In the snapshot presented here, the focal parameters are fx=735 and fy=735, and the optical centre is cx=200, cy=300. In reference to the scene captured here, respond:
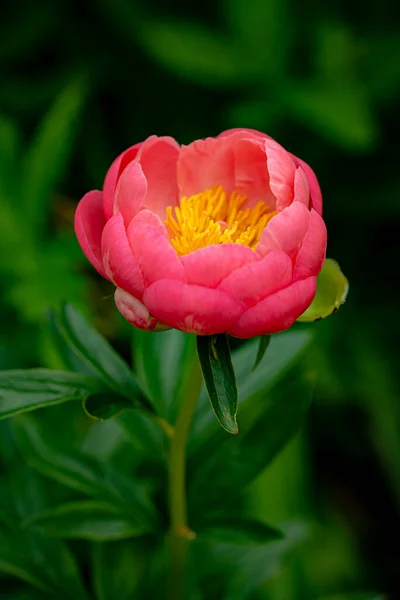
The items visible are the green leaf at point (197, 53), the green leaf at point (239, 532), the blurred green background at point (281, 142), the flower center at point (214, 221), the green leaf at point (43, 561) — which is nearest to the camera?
the flower center at point (214, 221)

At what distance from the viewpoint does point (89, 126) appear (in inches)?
74.9

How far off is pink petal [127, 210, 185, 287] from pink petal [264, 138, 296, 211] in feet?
0.38

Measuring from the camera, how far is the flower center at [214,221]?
709 millimetres

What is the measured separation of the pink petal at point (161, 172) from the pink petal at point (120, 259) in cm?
13

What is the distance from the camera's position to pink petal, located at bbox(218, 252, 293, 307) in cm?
60

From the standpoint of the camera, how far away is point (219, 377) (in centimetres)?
63

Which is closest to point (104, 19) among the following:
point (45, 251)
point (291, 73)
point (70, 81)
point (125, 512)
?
point (70, 81)

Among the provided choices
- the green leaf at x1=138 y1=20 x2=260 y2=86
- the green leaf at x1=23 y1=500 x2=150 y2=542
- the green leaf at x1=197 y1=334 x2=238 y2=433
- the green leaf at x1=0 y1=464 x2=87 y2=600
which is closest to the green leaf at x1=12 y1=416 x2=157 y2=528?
the green leaf at x1=23 y1=500 x2=150 y2=542

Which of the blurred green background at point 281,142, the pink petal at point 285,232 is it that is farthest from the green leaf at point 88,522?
the blurred green background at point 281,142

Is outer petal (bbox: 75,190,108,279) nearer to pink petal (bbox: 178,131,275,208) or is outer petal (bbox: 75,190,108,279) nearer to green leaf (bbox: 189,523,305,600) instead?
pink petal (bbox: 178,131,275,208)

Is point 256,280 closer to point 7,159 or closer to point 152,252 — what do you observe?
point 152,252

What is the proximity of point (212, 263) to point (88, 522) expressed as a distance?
412 mm

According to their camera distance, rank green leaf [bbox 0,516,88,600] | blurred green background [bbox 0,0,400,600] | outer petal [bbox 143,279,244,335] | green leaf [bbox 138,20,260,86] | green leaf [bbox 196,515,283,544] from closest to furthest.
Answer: outer petal [bbox 143,279,244,335]
green leaf [bbox 196,515,283,544]
green leaf [bbox 0,516,88,600]
blurred green background [bbox 0,0,400,600]
green leaf [bbox 138,20,260,86]

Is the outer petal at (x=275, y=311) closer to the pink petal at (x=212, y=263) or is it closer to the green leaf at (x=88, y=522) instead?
the pink petal at (x=212, y=263)
